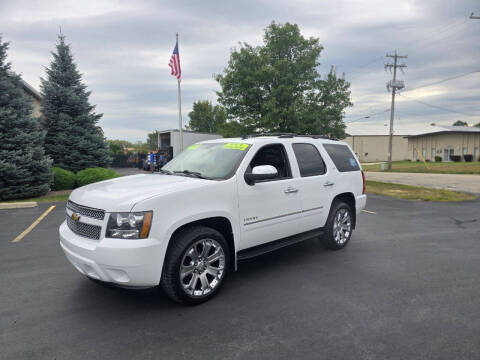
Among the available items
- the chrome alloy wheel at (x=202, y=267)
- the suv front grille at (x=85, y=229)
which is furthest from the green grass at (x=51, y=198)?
the chrome alloy wheel at (x=202, y=267)

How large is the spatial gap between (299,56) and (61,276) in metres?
17.8

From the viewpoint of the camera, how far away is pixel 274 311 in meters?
3.47

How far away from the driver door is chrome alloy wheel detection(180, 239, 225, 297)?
396mm

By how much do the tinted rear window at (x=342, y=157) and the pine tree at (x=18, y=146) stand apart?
11.5m

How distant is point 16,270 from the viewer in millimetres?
4707

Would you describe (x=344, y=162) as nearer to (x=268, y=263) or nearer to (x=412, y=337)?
(x=268, y=263)

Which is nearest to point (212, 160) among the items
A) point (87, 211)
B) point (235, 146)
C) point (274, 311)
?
point (235, 146)

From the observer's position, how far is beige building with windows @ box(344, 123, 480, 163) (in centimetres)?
4747

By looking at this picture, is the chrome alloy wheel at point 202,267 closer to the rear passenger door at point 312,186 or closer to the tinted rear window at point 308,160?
the rear passenger door at point 312,186

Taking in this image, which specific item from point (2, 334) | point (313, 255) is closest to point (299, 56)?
point (313, 255)

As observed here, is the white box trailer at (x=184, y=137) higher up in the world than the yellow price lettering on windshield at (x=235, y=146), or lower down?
higher up

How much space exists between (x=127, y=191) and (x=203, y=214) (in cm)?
86

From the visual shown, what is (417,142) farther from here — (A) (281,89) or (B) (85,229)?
(B) (85,229)

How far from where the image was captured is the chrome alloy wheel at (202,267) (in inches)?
139
